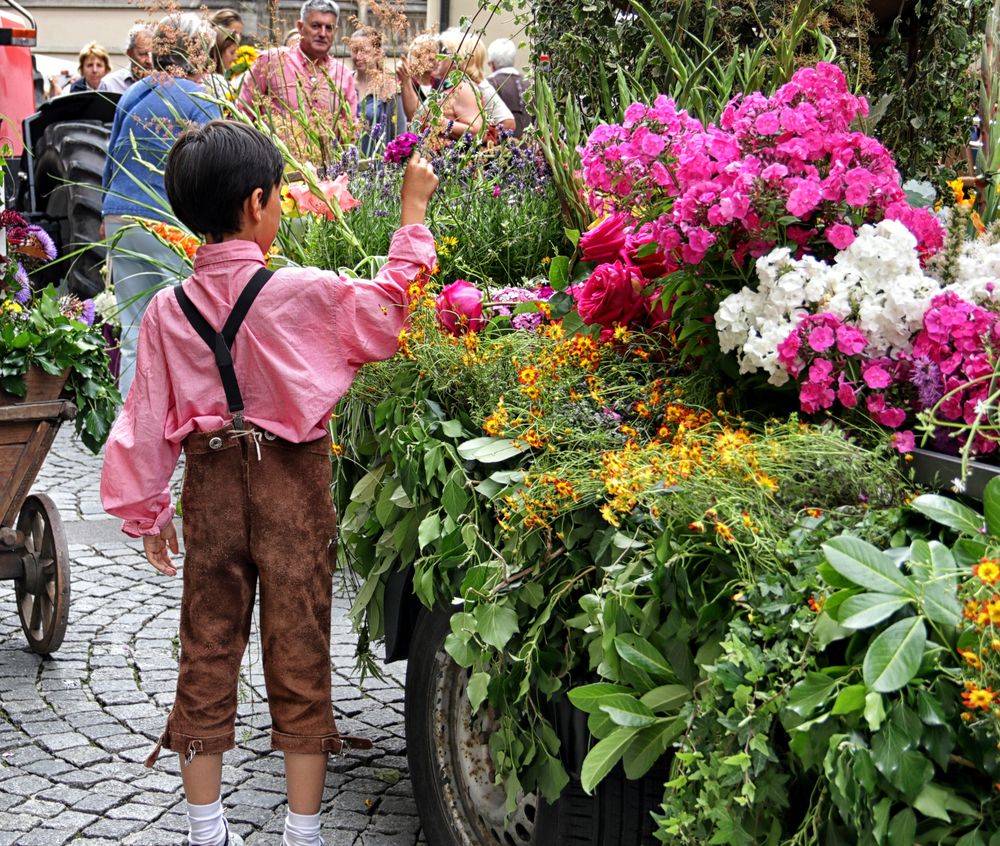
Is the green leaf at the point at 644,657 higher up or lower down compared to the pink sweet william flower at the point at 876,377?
lower down

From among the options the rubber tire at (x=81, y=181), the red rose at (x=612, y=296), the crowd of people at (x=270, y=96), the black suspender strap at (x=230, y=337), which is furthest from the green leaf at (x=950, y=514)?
the rubber tire at (x=81, y=181)

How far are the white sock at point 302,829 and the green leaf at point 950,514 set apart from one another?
1.68 metres

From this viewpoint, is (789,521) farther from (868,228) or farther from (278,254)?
(278,254)


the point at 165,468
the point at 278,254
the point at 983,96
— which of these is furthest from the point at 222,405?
the point at 983,96

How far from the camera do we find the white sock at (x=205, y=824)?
288cm

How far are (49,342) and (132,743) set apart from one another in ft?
4.41

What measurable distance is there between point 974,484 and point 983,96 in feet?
5.83

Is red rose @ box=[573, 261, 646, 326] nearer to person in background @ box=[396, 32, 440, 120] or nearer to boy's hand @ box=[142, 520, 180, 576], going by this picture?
boy's hand @ box=[142, 520, 180, 576]

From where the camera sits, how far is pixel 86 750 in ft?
12.1

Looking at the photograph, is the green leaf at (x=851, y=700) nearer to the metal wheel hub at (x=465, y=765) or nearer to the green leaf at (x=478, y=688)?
the green leaf at (x=478, y=688)

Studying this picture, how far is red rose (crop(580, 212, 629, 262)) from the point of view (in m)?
2.90

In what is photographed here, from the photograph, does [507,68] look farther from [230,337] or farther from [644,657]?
[644,657]

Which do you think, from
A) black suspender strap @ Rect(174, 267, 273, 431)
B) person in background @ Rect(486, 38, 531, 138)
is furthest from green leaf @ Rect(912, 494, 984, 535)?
person in background @ Rect(486, 38, 531, 138)

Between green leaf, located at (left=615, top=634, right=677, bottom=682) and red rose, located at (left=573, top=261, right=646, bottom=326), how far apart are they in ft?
3.25
